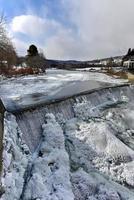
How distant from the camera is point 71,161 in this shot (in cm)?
831

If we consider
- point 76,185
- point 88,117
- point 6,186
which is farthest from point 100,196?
point 88,117

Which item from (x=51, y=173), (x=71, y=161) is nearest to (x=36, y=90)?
(x=71, y=161)

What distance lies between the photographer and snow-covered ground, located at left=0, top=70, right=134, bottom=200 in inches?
267

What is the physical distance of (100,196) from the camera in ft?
22.1

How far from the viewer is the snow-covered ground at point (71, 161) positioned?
6.77 meters

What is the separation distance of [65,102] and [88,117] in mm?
1361

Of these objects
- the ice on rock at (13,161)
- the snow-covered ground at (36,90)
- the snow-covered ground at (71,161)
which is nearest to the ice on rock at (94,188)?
the snow-covered ground at (71,161)

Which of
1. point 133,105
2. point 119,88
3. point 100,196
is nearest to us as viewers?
point 100,196

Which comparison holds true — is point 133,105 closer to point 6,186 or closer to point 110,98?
point 110,98

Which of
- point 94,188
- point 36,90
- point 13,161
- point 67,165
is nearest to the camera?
point 94,188

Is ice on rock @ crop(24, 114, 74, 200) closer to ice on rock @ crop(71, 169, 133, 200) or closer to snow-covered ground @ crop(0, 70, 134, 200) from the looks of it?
snow-covered ground @ crop(0, 70, 134, 200)

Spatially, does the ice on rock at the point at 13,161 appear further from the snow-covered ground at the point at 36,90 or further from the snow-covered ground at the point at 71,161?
the snow-covered ground at the point at 36,90

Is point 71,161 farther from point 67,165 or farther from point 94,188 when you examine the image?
point 94,188

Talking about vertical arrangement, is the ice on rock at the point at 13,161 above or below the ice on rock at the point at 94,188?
above
